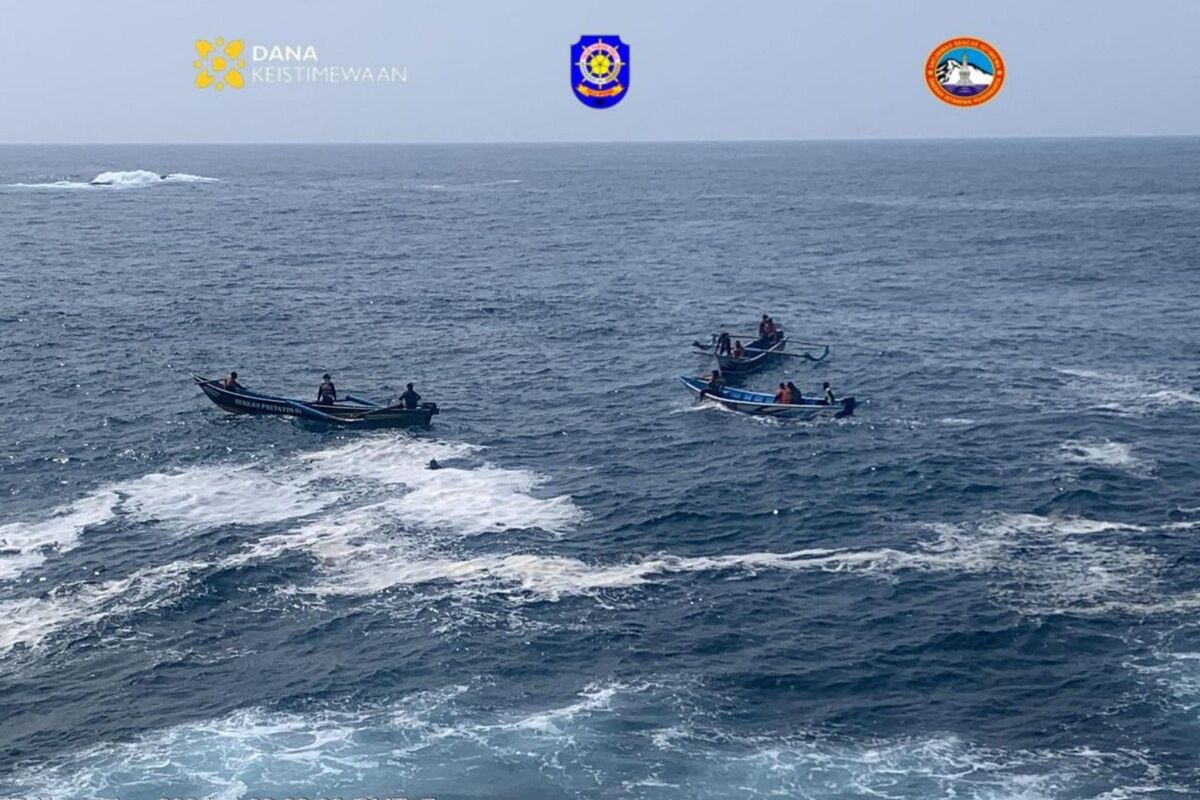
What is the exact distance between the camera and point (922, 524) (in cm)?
5050

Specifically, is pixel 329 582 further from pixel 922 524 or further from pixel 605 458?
pixel 922 524

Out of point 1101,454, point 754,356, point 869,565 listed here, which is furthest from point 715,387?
point 869,565

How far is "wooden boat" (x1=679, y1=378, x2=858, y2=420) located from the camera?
66000 millimetres

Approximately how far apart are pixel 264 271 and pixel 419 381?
178 ft

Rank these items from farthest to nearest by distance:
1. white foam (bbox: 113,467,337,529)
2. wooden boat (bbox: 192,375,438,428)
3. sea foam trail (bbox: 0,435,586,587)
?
1. wooden boat (bbox: 192,375,438,428)
2. white foam (bbox: 113,467,337,529)
3. sea foam trail (bbox: 0,435,586,587)

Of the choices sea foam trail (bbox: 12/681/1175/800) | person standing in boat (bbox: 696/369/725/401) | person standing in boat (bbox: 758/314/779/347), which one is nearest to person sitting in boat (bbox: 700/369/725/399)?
person standing in boat (bbox: 696/369/725/401)

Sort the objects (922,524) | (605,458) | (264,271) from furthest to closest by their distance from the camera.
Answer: (264,271), (605,458), (922,524)

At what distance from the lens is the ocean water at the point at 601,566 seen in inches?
1340

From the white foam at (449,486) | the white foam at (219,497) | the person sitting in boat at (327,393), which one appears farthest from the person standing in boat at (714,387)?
the white foam at (219,497)

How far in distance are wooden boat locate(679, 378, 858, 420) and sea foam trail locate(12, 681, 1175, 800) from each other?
32038 millimetres

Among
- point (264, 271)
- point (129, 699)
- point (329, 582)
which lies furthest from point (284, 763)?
point (264, 271)

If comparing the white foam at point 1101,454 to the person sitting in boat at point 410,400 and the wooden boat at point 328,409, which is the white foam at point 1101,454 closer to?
the wooden boat at point 328,409

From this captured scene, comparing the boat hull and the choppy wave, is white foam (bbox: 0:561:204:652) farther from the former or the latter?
the choppy wave

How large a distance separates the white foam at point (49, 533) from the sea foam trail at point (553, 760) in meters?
15.6
